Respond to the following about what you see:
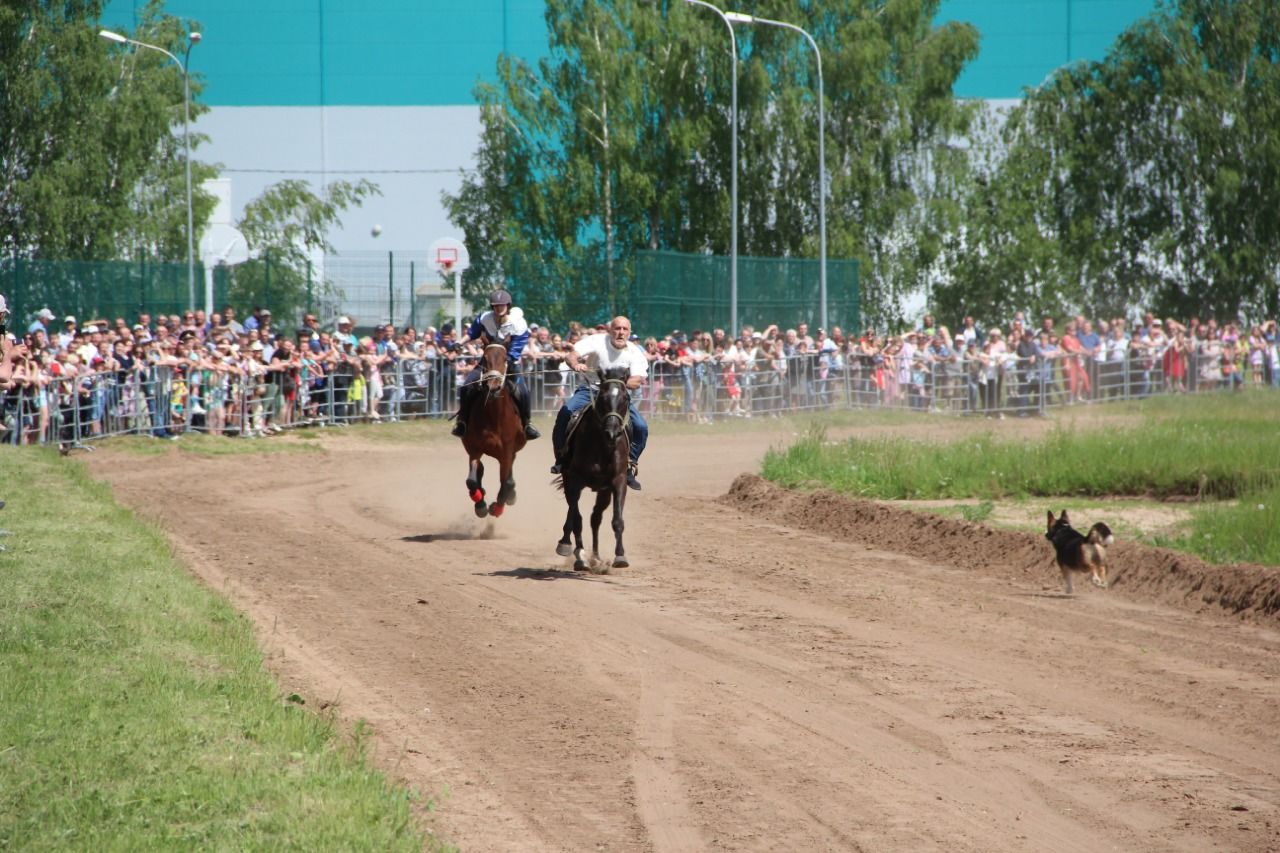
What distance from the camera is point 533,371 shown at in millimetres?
29312

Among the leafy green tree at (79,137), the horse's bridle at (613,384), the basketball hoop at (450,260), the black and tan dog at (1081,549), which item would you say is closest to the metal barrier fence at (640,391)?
the basketball hoop at (450,260)

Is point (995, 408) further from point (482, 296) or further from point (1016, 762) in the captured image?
point (1016, 762)

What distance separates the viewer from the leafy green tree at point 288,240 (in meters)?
39.3

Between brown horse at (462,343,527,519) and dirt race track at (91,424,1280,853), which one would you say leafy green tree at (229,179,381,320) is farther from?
brown horse at (462,343,527,519)

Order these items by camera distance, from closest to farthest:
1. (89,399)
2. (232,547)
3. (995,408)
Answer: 1. (232,547)
2. (89,399)
3. (995,408)

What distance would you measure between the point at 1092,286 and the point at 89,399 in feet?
118

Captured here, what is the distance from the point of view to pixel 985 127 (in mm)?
51750

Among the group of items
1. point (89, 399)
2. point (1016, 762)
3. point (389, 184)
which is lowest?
point (1016, 762)

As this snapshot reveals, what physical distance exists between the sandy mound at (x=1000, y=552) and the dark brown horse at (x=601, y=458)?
3.40 meters

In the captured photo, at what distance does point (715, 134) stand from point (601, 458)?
36.1m

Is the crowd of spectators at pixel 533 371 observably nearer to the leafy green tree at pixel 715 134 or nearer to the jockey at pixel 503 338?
the jockey at pixel 503 338

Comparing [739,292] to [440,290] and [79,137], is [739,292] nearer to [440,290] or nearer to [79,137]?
[440,290]

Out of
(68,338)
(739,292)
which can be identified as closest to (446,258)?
(739,292)

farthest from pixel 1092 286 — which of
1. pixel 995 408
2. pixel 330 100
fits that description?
pixel 330 100
